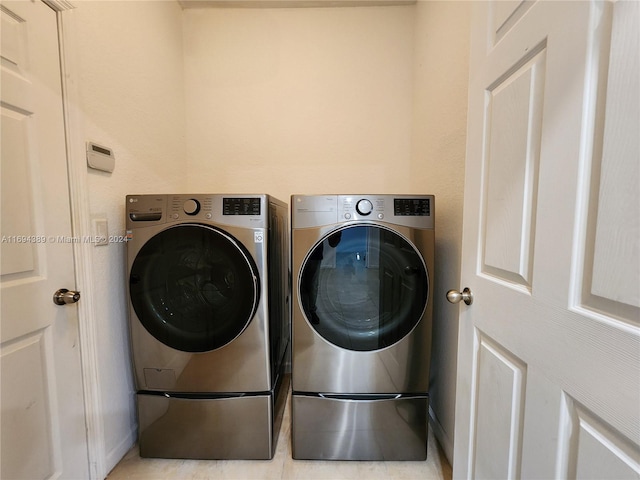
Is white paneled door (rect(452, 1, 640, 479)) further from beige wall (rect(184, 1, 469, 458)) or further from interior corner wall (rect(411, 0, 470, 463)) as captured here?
beige wall (rect(184, 1, 469, 458))

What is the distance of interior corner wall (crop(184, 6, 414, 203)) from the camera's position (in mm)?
1882

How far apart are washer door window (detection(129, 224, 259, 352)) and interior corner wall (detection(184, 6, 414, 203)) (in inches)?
34.2

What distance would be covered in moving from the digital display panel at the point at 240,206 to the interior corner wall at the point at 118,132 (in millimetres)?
555

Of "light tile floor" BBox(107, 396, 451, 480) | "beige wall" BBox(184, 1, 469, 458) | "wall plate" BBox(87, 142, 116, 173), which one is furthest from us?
"beige wall" BBox(184, 1, 469, 458)

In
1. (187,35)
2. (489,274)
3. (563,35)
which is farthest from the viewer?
(187,35)

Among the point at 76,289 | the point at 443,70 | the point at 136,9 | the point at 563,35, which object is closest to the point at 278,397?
the point at 76,289

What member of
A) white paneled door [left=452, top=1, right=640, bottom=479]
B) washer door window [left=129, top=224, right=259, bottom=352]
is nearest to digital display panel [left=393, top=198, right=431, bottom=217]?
white paneled door [left=452, top=1, right=640, bottom=479]

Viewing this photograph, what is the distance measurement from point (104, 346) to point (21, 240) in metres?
0.57

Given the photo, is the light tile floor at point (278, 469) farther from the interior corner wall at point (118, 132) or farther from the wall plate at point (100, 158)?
the wall plate at point (100, 158)

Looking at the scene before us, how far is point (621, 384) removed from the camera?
0.44 metres

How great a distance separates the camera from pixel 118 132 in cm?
132

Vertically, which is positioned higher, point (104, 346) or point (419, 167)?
point (419, 167)

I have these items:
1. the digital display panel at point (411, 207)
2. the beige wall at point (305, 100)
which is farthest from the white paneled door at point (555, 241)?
the beige wall at point (305, 100)

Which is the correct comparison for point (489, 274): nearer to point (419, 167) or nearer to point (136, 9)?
point (419, 167)
